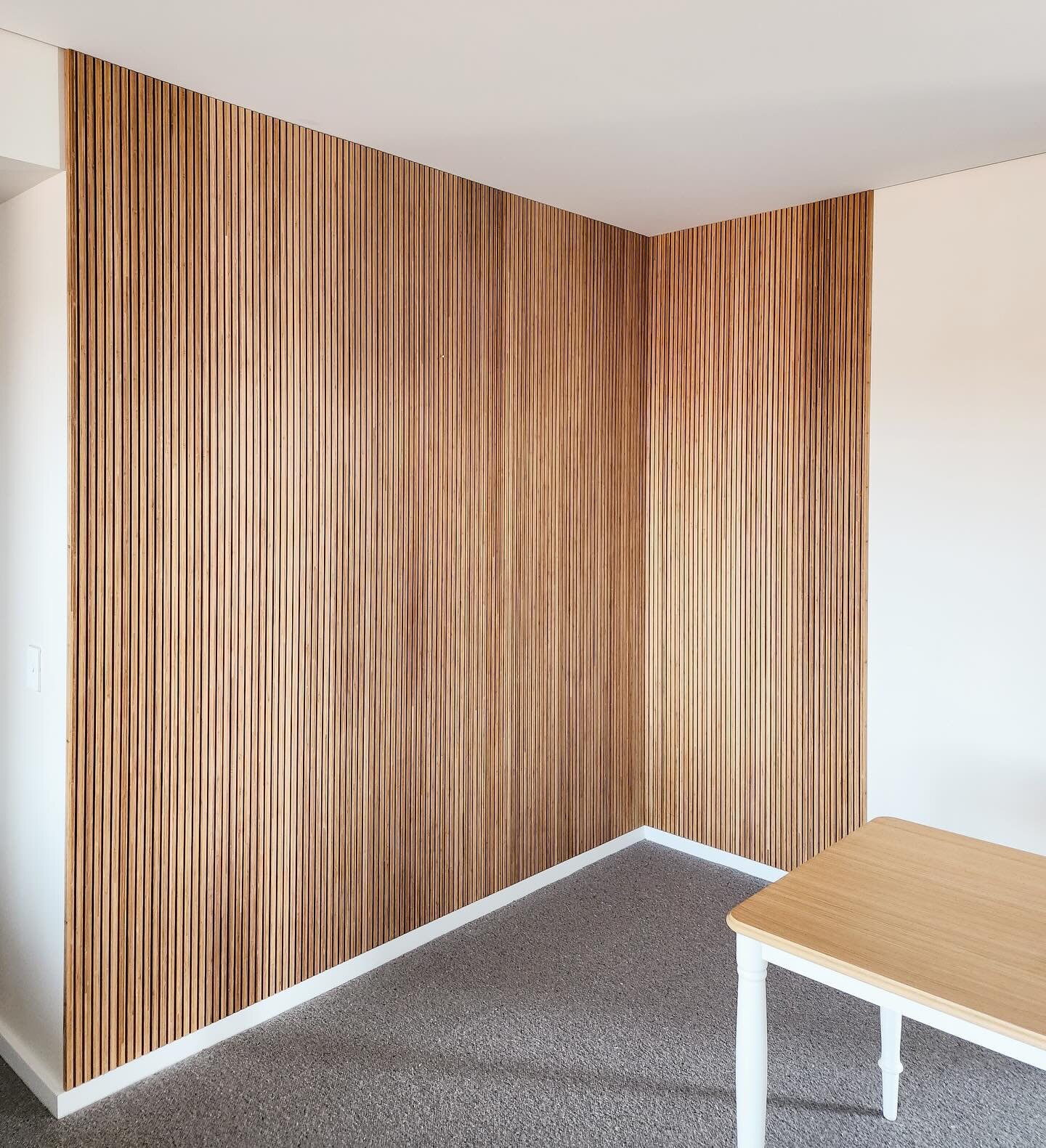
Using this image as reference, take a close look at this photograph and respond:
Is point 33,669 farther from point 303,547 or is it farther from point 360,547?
point 360,547

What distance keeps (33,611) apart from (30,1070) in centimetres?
120

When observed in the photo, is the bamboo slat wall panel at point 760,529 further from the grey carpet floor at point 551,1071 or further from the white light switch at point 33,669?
the white light switch at point 33,669

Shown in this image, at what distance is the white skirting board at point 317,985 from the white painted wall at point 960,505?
902 mm

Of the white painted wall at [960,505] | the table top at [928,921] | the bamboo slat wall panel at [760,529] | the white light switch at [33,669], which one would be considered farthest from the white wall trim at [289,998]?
the table top at [928,921]

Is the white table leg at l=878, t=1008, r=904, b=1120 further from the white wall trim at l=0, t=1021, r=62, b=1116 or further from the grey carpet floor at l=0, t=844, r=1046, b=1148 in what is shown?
the white wall trim at l=0, t=1021, r=62, b=1116

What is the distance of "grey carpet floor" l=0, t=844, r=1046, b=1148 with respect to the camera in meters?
2.20

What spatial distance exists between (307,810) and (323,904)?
32cm

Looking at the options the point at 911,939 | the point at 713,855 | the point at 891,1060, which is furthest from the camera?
the point at 713,855

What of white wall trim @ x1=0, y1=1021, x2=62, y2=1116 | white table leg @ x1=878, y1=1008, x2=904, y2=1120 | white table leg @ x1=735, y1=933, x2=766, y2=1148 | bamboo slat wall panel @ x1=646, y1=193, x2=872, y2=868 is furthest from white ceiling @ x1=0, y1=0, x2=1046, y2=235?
white wall trim @ x1=0, y1=1021, x2=62, y2=1116

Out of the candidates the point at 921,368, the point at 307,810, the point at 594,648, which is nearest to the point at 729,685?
the point at 594,648

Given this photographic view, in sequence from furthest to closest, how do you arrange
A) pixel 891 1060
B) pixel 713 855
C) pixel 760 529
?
pixel 713 855
pixel 760 529
pixel 891 1060

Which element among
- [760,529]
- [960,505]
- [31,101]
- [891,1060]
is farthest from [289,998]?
[960,505]

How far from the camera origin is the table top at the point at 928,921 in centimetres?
144

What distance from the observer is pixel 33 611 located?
2303 mm
